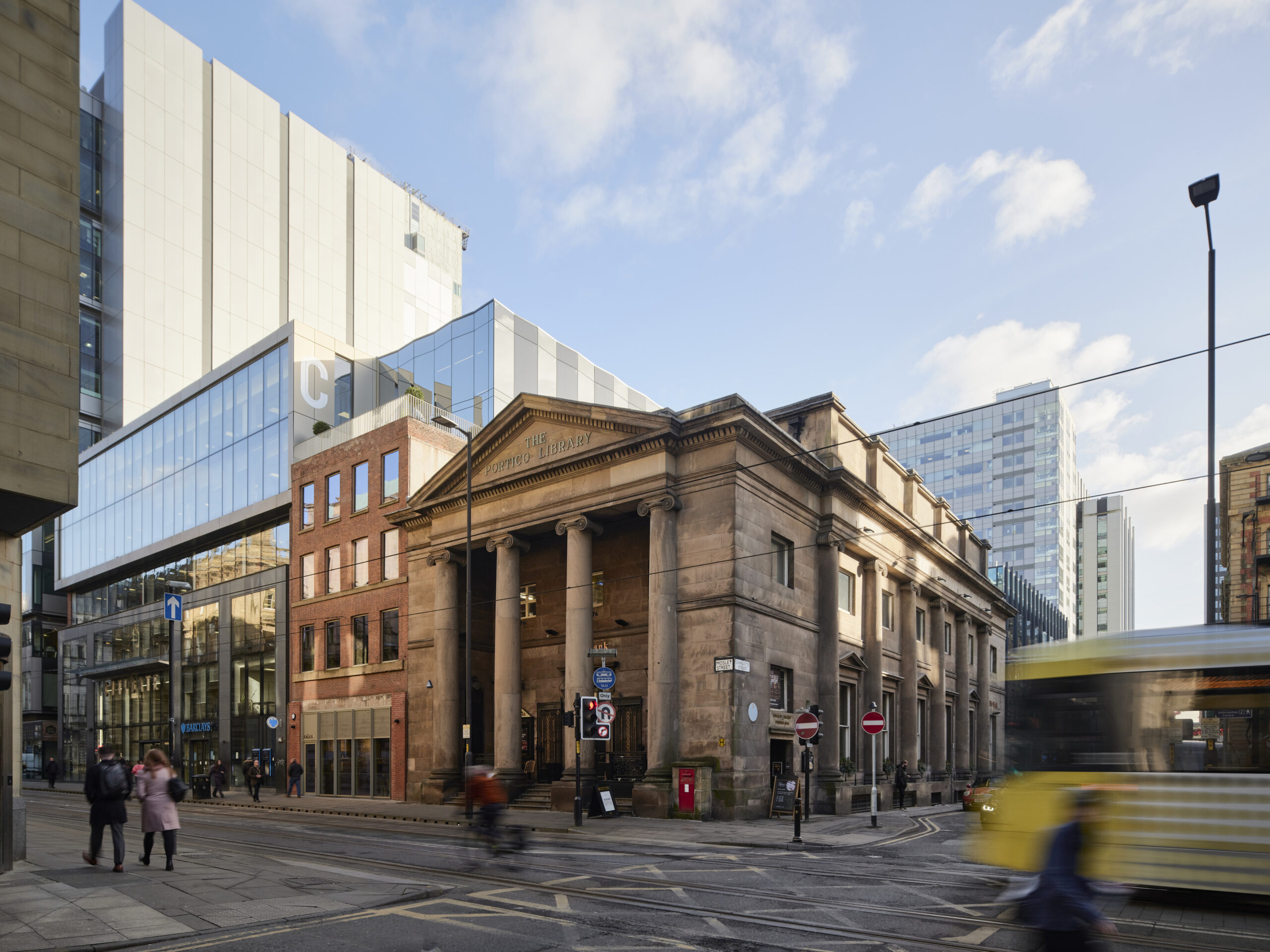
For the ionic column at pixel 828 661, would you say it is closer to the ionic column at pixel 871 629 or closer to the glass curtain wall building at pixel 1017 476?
the ionic column at pixel 871 629

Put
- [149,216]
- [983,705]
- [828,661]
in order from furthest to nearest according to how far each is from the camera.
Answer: [149,216]
[983,705]
[828,661]

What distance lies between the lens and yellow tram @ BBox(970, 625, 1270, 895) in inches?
445

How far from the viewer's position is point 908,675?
39.8 m

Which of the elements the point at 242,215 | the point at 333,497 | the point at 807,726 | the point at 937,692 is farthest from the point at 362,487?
the point at 242,215

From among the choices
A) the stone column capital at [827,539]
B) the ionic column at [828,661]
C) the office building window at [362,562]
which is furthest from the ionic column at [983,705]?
the office building window at [362,562]

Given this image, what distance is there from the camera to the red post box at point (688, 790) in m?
26.0

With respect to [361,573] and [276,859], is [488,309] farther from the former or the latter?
[276,859]

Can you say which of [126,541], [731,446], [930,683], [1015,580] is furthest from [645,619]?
[1015,580]

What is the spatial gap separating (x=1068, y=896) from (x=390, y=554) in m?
36.2

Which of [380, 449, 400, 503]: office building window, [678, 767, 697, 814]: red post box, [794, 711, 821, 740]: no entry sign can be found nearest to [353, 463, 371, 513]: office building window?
[380, 449, 400, 503]: office building window

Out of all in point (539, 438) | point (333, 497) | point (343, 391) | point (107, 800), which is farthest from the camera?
point (343, 391)

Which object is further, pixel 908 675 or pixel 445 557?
pixel 908 675

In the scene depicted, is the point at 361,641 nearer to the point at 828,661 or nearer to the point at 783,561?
the point at 783,561

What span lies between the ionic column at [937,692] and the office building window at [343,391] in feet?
108
